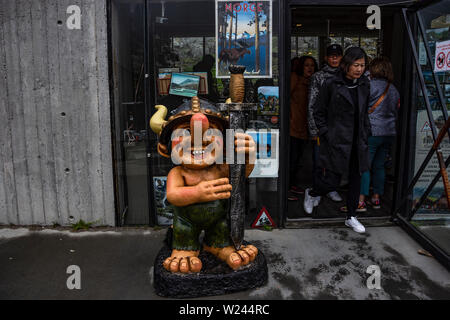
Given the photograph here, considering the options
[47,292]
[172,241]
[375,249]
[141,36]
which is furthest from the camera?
[141,36]

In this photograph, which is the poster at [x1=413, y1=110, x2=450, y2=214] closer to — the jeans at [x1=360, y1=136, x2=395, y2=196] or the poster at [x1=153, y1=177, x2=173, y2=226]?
the jeans at [x1=360, y1=136, x2=395, y2=196]

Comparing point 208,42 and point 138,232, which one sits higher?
point 208,42

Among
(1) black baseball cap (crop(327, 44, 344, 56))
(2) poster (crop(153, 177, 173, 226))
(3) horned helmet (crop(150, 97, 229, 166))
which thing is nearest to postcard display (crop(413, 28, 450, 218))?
(1) black baseball cap (crop(327, 44, 344, 56))

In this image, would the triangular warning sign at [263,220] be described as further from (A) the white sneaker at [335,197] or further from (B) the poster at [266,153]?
(A) the white sneaker at [335,197]

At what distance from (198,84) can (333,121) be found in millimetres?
1518

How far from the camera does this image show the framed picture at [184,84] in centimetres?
406

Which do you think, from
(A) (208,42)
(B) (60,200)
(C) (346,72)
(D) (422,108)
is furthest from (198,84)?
(D) (422,108)

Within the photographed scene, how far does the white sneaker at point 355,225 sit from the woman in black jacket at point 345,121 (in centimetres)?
41

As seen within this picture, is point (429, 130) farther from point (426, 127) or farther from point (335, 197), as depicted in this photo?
point (335, 197)

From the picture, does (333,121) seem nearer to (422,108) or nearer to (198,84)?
(422,108)

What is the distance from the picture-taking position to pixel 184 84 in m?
4.07

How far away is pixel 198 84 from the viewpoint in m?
4.09

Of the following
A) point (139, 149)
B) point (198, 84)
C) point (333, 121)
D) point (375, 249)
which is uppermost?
point (198, 84)
